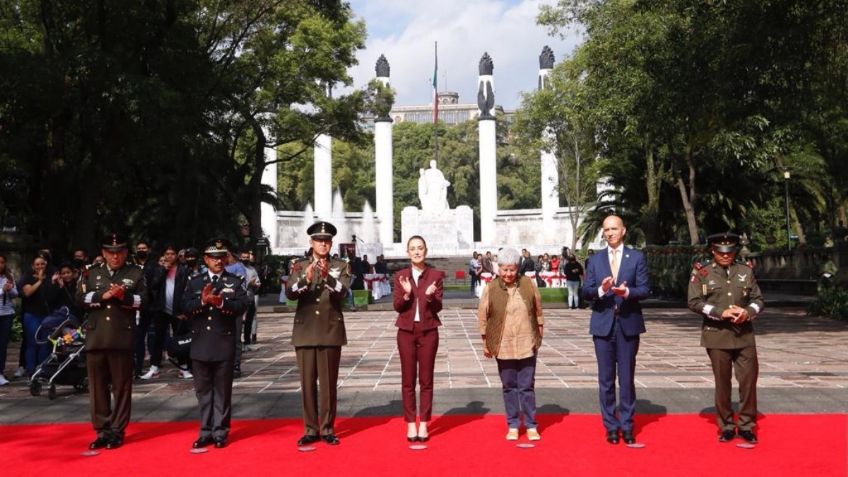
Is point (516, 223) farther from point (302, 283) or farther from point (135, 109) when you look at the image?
point (302, 283)

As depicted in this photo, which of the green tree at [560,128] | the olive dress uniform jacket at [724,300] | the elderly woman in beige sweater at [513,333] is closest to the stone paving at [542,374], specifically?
the elderly woman in beige sweater at [513,333]

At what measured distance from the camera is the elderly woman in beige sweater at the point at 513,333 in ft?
24.1

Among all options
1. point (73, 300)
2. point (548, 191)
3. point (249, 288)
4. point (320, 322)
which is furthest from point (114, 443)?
point (548, 191)

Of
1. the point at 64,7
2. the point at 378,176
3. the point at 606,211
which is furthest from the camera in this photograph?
the point at 378,176

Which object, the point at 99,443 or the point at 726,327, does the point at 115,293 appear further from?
the point at 726,327

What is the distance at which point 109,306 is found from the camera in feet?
25.4

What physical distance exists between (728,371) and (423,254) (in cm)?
261

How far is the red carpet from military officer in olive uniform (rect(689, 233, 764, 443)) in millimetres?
272

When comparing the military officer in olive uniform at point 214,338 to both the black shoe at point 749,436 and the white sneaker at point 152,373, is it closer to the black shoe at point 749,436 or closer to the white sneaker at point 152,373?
the black shoe at point 749,436

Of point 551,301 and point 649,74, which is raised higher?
point 649,74

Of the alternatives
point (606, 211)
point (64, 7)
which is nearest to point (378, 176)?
point (606, 211)

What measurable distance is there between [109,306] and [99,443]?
3.77ft

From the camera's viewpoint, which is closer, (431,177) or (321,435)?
(321,435)

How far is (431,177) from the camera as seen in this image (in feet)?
194
